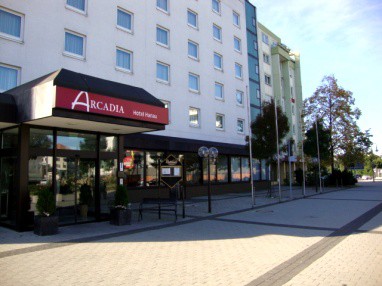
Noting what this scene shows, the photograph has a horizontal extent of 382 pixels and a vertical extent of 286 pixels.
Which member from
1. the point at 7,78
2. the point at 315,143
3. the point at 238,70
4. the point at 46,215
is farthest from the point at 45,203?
the point at 315,143

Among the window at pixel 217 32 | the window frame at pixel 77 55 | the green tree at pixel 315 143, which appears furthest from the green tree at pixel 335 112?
the window frame at pixel 77 55

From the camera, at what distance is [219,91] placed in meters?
27.9

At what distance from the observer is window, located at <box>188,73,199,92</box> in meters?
24.7

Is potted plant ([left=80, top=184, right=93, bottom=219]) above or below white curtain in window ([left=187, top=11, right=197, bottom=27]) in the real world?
below

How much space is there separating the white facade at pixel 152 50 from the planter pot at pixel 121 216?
812 centimetres

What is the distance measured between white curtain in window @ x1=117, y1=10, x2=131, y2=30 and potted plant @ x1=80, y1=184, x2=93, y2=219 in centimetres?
1178

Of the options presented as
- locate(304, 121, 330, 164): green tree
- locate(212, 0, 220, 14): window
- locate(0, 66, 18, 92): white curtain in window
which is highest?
locate(212, 0, 220, 14): window

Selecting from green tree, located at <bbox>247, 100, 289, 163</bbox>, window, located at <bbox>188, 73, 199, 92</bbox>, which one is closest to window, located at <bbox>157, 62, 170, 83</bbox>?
window, located at <bbox>188, 73, 199, 92</bbox>

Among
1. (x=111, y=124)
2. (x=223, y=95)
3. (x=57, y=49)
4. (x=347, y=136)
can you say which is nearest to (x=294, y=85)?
(x=347, y=136)

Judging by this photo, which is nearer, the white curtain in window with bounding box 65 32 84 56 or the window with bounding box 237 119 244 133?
the white curtain in window with bounding box 65 32 84 56

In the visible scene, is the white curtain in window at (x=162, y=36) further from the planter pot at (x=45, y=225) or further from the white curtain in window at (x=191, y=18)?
the planter pot at (x=45, y=225)

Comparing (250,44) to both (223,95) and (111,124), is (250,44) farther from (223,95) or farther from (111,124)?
(111,124)

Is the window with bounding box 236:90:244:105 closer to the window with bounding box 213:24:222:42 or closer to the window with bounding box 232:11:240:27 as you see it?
the window with bounding box 213:24:222:42

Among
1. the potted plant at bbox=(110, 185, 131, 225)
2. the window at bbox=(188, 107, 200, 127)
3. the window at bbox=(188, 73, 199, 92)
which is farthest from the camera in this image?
the window at bbox=(188, 73, 199, 92)
